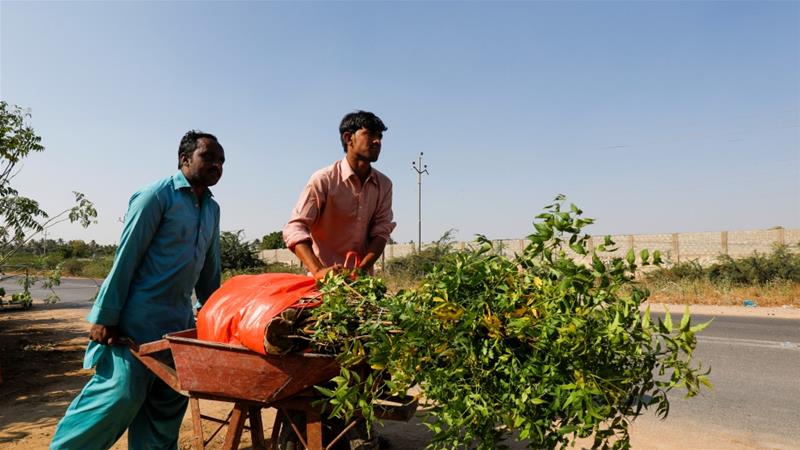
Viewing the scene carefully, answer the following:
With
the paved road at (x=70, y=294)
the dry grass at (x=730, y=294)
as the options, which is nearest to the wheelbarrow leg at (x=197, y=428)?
the paved road at (x=70, y=294)

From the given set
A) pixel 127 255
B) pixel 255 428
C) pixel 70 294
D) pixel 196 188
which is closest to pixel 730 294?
pixel 255 428

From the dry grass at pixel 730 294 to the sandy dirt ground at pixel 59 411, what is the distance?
420 inches

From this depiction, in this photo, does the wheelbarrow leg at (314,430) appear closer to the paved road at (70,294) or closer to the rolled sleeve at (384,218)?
the rolled sleeve at (384,218)

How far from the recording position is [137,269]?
2.84 meters

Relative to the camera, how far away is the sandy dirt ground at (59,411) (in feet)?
13.0

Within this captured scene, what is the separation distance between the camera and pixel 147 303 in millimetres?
2807

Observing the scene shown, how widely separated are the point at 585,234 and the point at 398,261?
23518 mm

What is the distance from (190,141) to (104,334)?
112 cm

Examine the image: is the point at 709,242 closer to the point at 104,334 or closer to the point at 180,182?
the point at 180,182

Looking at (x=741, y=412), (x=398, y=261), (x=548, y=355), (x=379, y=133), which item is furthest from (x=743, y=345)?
(x=398, y=261)

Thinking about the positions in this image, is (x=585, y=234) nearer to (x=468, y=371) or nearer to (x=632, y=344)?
(x=632, y=344)

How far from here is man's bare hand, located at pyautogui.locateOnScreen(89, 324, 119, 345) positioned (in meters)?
2.65

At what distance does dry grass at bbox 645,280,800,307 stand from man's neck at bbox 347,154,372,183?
12929mm

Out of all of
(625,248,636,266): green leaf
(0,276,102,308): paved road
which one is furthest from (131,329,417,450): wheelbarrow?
(0,276,102,308): paved road
